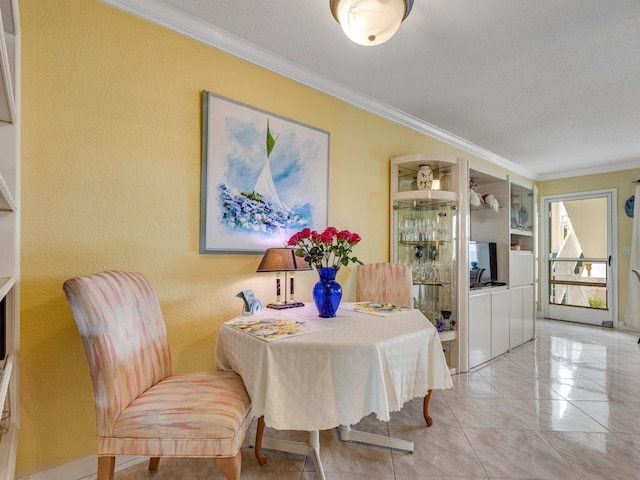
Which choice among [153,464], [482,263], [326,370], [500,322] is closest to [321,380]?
[326,370]

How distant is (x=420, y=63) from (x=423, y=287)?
1924mm

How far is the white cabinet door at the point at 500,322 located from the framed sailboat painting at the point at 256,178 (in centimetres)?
222

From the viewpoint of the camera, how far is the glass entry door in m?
5.09

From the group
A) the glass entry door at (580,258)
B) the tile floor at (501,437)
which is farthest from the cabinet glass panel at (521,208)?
the glass entry door at (580,258)

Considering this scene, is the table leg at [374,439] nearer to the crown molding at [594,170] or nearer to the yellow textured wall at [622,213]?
the yellow textured wall at [622,213]

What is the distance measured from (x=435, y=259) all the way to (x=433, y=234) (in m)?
0.24

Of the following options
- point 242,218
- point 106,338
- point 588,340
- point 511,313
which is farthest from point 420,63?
point 588,340

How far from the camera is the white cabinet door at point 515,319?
3.82m

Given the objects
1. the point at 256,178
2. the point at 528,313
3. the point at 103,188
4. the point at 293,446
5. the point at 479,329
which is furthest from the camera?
the point at 528,313

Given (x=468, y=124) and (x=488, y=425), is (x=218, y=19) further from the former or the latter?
(x=488, y=425)

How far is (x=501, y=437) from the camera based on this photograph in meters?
2.04

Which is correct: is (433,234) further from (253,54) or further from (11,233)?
(11,233)

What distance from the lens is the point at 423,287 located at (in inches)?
125

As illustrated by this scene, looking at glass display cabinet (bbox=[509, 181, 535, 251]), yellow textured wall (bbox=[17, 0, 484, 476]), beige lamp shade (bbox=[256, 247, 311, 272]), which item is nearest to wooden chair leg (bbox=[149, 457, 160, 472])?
yellow textured wall (bbox=[17, 0, 484, 476])
